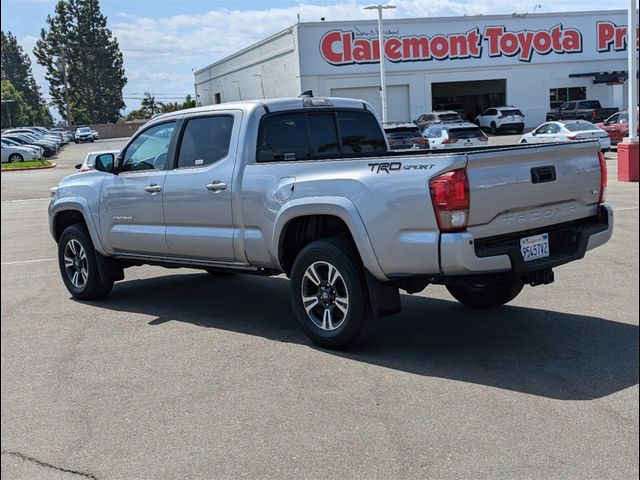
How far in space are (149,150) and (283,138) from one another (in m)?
1.54

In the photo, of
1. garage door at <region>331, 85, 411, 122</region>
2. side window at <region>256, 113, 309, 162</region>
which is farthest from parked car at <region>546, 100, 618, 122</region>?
side window at <region>256, 113, 309, 162</region>

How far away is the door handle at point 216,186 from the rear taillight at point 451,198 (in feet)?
7.00

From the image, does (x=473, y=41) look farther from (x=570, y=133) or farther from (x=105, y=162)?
(x=105, y=162)

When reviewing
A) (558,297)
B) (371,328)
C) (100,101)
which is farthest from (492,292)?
(100,101)

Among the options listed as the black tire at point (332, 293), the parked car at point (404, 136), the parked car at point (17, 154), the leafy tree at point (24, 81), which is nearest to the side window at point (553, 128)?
the parked car at point (404, 136)

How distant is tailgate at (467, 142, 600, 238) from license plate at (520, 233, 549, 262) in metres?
0.09

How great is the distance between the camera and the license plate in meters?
5.33

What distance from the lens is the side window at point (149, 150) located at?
7.25m

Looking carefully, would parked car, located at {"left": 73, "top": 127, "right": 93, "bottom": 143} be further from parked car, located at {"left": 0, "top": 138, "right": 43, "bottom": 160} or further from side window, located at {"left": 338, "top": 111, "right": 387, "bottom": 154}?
side window, located at {"left": 338, "top": 111, "right": 387, "bottom": 154}

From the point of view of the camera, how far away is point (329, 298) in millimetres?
5867

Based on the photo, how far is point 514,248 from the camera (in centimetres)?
520

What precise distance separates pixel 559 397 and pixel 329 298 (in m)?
1.92

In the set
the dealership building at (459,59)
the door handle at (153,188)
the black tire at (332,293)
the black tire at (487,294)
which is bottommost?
the black tire at (487,294)

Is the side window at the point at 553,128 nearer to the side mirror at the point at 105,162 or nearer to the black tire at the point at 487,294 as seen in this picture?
the black tire at the point at 487,294
